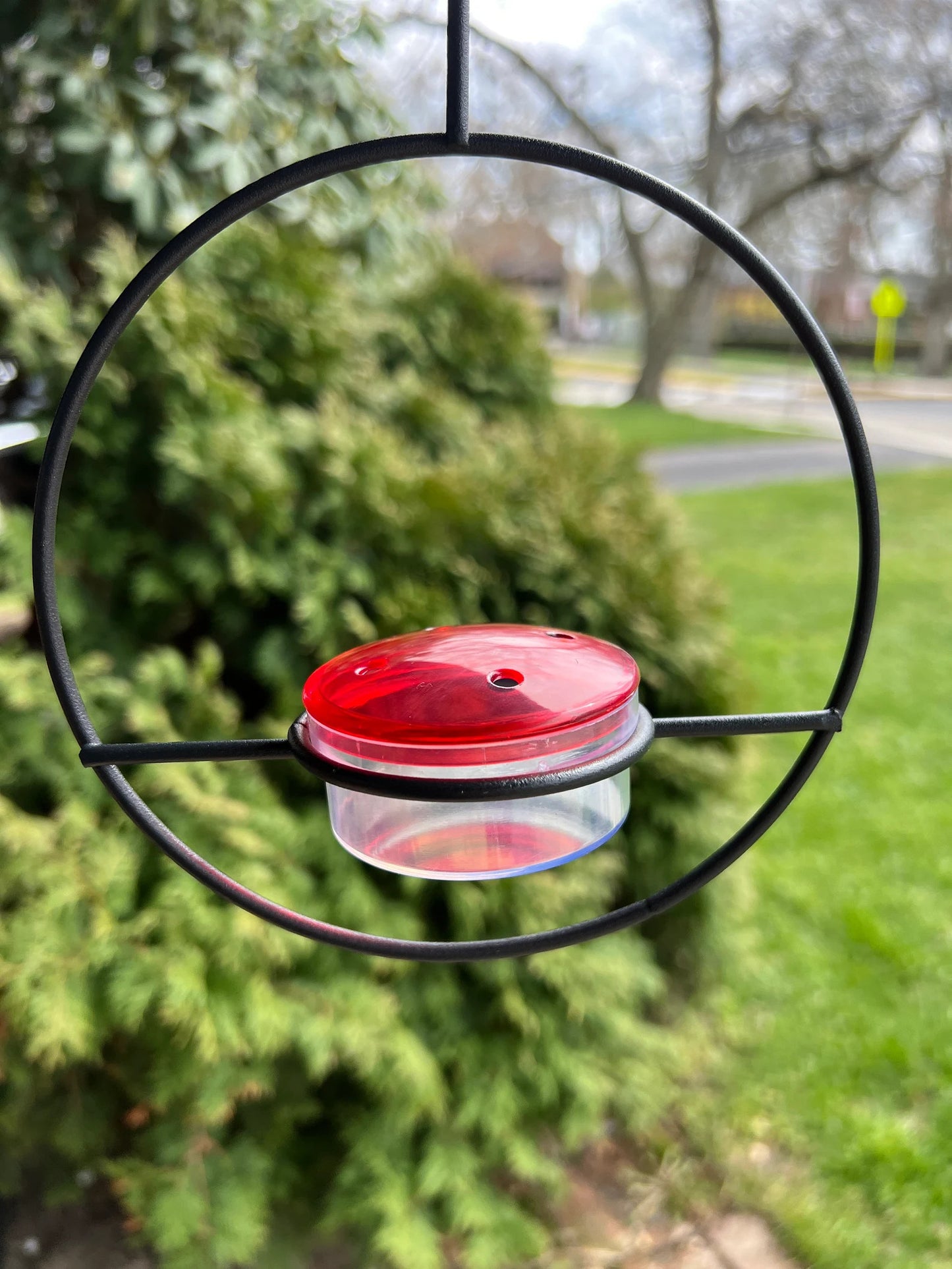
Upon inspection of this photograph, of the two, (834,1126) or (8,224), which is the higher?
(8,224)

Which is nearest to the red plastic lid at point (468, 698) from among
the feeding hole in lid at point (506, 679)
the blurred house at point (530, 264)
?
the feeding hole in lid at point (506, 679)

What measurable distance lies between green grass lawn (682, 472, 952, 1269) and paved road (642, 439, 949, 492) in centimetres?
586

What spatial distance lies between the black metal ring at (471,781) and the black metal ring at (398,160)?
0.09 metres

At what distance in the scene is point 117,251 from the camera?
1.90 meters

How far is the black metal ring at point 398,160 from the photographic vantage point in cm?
53

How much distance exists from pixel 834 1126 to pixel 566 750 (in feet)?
6.48

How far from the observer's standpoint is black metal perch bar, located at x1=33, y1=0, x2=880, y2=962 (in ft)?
1.75

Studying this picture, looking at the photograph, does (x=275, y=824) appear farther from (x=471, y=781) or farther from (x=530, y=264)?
(x=530, y=264)

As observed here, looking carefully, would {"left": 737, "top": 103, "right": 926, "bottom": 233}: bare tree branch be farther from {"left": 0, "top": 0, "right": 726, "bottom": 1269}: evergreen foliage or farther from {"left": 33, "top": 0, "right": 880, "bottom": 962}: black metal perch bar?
{"left": 33, "top": 0, "right": 880, "bottom": 962}: black metal perch bar

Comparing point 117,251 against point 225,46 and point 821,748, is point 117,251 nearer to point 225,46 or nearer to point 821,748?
point 225,46

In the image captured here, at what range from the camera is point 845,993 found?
254 centimetres

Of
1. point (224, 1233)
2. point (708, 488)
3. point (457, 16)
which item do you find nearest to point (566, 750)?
point (457, 16)

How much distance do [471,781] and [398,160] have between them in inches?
14.5

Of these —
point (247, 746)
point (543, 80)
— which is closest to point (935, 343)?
point (543, 80)
